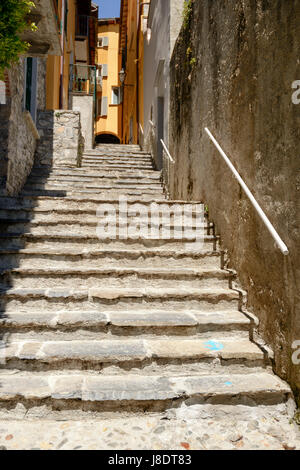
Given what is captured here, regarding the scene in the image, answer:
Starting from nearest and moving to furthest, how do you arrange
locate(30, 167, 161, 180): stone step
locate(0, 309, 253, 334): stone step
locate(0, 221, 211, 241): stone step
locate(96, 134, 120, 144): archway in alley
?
1. locate(0, 309, 253, 334): stone step
2. locate(0, 221, 211, 241): stone step
3. locate(30, 167, 161, 180): stone step
4. locate(96, 134, 120, 144): archway in alley

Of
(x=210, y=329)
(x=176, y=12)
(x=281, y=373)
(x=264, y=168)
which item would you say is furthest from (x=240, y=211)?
(x=176, y=12)

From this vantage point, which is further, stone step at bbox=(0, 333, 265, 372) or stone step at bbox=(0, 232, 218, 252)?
stone step at bbox=(0, 232, 218, 252)

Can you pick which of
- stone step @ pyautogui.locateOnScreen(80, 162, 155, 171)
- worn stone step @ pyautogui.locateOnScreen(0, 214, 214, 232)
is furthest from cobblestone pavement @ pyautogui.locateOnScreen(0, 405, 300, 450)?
stone step @ pyautogui.locateOnScreen(80, 162, 155, 171)

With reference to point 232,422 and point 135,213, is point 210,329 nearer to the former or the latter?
point 232,422

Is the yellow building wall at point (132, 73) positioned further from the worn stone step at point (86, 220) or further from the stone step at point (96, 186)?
the worn stone step at point (86, 220)

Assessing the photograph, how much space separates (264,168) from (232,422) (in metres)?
2.03

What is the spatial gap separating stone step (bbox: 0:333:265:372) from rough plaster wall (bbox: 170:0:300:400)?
324mm

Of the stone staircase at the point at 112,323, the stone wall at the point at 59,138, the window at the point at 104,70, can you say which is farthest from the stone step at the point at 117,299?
the window at the point at 104,70

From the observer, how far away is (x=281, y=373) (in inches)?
107

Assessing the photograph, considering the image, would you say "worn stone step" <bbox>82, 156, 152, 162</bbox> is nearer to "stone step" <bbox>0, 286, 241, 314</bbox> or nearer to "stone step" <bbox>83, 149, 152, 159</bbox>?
"stone step" <bbox>83, 149, 152, 159</bbox>

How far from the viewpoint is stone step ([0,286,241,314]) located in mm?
3369

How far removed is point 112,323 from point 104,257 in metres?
1.09

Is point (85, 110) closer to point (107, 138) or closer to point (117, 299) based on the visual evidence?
point (117, 299)

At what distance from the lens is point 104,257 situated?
4.02 m
